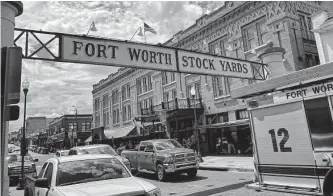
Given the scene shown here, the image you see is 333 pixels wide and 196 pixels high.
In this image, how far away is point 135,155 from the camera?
15.4 m

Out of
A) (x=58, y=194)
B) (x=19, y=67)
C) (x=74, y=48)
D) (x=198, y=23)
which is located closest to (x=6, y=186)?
(x=58, y=194)

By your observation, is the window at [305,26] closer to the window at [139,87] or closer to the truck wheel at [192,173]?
the truck wheel at [192,173]

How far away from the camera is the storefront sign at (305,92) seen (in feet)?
15.6

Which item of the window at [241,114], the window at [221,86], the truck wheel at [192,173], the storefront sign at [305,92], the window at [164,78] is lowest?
the truck wheel at [192,173]

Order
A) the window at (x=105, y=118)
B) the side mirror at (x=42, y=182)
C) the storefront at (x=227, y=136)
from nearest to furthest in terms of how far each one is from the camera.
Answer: the side mirror at (x=42, y=182) → the storefront at (x=227, y=136) → the window at (x=105, y=118)

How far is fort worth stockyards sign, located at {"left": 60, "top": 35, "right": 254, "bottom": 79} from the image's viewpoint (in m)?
7.91

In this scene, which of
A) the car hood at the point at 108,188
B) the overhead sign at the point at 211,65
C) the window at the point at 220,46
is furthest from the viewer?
the window at the point at 220,46

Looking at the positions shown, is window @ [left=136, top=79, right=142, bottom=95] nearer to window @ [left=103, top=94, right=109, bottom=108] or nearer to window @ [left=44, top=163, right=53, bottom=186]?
window @ [left=103, top=94, right=109, bottom=108]

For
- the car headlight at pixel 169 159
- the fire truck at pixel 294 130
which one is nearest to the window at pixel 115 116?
the car headlight at pixel 169 159

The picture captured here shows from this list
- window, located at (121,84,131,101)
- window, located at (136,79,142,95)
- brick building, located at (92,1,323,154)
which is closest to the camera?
brick building, located at (92,1,323,154)

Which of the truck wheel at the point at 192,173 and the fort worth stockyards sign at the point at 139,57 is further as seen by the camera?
the truck wheel at the point at 192,173

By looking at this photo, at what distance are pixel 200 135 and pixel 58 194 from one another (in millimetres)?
21004

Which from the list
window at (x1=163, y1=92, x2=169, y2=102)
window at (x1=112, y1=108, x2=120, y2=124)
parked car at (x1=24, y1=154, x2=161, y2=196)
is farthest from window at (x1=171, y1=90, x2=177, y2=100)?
parked car at (x1=24, y1=154, x2=161, y2=196)

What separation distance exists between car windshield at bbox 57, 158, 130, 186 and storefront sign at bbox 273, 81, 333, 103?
3.55 metres
